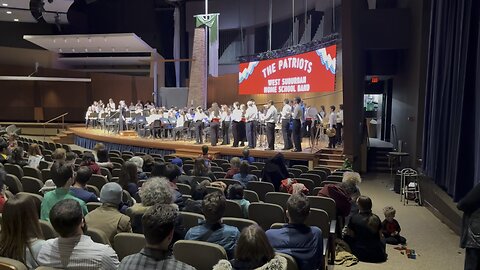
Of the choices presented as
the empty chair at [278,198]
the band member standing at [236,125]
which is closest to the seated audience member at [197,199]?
the empty chair at [278,198]

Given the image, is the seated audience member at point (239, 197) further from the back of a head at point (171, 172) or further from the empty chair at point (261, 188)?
the empty chair at point (261, 188)

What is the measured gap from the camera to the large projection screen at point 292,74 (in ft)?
40.3

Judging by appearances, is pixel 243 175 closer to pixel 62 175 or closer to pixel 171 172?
pixel 171 172

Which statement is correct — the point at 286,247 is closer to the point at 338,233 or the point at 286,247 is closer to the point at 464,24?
the point at 338,233

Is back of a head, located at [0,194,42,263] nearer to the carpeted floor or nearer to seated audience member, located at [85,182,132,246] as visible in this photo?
seated audience member, located at [85,182,132,246]

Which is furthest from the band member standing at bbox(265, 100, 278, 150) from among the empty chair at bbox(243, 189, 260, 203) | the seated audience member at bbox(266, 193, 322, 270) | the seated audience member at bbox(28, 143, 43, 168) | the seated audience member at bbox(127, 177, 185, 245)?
the seated audience member at bbox(266, 193, 322, 270)

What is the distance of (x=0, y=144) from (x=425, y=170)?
24.1 ft

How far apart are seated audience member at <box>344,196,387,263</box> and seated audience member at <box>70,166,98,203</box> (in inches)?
107

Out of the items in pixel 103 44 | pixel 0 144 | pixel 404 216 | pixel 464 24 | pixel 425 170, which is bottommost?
pixel 404 216

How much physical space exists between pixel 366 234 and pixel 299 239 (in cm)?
203

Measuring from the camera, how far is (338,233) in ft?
15.7

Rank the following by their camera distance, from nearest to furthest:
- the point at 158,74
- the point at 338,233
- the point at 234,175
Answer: the point at 338,233 → the point at 234,175 → the point at 158,74

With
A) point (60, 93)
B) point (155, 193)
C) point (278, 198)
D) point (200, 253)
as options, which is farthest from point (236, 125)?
point (60, 93)

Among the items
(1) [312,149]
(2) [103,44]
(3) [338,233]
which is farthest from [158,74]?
(3) [338,233]
